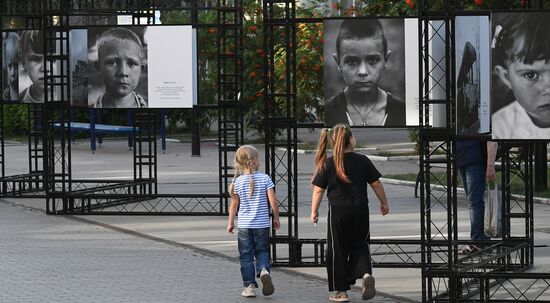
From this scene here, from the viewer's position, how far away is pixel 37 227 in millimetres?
19766

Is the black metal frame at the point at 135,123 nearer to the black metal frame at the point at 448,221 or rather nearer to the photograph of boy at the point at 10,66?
the photograph of boy at the point at 10,66

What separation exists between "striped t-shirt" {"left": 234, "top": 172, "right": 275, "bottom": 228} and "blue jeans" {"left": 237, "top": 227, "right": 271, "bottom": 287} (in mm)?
60

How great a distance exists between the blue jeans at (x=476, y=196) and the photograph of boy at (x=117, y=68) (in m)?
6.96

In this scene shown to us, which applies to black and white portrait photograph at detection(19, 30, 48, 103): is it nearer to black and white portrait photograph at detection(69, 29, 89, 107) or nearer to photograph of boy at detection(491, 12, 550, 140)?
black and white portrait photograph at detection(69, 29, 89, 107)

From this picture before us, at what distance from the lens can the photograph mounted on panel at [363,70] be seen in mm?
15383

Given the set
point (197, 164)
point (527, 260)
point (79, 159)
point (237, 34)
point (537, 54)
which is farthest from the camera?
point (79, 159)

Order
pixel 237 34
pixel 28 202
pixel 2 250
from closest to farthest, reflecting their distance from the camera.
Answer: pixel 2 250, pixel 237 34, pixel 28 202

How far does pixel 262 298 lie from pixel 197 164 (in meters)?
19.4

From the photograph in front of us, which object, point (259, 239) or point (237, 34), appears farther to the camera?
point (237, 34)

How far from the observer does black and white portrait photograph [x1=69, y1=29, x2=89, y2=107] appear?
21.7 metres

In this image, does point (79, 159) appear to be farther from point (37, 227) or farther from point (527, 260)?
point (527, 260)

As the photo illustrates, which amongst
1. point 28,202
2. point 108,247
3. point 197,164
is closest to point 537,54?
point 108,247

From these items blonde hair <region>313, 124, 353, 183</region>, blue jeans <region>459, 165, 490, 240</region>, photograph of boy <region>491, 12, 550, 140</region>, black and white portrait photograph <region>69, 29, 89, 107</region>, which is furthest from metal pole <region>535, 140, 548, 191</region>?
blonde hair <region>313, 124, 353, 183</region>

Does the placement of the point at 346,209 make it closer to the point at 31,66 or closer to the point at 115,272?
the point at 115,272
